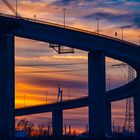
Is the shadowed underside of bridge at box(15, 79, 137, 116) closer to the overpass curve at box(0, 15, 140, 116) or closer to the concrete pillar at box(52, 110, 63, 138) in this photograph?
the concrete pillar at box(52, 110, 63, 138)

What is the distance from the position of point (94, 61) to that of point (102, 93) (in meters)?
4.29

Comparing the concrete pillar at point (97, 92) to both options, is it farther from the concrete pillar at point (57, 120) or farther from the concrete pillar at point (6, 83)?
the concrete pillar at point (57, 120)

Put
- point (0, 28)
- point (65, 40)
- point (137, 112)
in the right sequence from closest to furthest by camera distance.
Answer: point (0, 28)
point (65, 40)
point (137, 112)

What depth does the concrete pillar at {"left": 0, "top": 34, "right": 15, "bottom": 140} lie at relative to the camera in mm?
80375

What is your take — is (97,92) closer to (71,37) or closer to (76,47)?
(76,47)

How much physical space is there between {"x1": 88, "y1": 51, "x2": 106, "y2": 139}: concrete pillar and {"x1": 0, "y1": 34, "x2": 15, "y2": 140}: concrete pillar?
15574 mm

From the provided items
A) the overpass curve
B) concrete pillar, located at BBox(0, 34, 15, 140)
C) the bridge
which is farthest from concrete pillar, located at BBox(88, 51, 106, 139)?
concrete pillar, located at BBox(0, 34, 15, 140)

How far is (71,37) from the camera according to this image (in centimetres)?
9044

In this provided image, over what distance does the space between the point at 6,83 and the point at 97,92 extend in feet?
56.0

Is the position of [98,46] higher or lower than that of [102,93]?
higher

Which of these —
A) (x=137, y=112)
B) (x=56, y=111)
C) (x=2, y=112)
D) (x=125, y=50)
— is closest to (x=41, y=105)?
(x=56, y=111)

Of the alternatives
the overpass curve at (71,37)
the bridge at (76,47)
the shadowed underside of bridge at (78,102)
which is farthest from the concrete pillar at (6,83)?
the shadowed underside of bridge at (78,102)

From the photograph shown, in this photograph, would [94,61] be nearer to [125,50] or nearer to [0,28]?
[125,50]

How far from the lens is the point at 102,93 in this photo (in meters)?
93.2
